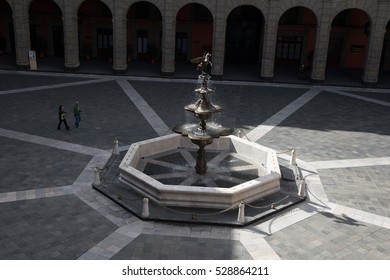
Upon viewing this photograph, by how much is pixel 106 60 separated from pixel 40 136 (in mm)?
21672

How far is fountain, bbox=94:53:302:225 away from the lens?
16.7 meters

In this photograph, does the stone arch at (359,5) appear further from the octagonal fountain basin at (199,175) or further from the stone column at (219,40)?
the octagonal fountain basin at (199,175)

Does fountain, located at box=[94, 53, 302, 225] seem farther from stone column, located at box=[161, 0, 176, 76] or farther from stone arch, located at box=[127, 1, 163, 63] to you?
stone arch, located at box=[127, 1, 163, 63]

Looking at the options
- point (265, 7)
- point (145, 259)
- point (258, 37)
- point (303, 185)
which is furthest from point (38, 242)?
point (258, 37)

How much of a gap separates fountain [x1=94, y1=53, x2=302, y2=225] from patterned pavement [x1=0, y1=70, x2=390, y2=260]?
2.06 feet

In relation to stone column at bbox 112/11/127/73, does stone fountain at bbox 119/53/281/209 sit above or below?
below

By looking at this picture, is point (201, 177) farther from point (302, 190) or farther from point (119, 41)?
point (119, 41)

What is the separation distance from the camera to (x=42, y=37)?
145 feet

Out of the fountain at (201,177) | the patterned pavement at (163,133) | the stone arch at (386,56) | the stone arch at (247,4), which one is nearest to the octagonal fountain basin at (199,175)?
the fountain at (201,177)

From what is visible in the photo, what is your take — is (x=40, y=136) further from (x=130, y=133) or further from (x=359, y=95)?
(x=359, y=95)

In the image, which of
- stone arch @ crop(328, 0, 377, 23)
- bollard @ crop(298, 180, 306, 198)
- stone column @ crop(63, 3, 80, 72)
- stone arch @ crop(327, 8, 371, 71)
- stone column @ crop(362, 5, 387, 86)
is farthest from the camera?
stone arch @ crop(327, 8, 371, 71)

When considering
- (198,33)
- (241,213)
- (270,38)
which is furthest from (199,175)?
(198,33)

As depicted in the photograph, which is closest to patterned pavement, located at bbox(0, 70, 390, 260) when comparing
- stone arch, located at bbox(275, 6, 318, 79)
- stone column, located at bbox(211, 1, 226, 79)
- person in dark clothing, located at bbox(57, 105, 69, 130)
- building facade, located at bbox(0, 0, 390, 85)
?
person in dark clothing, located at bbox(57, 105, 69, 130)

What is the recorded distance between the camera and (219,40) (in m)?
37.3
